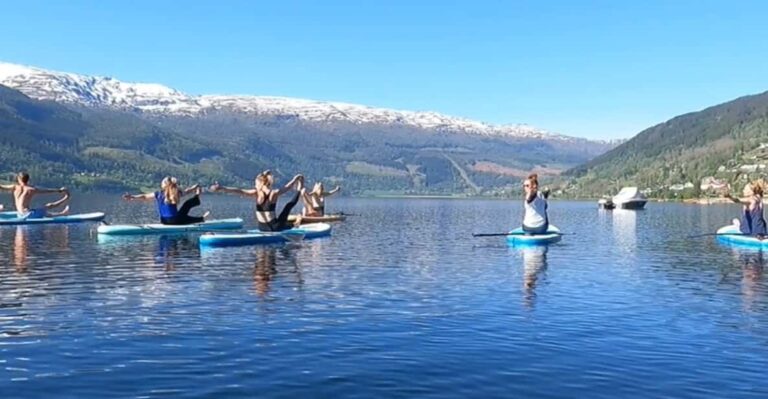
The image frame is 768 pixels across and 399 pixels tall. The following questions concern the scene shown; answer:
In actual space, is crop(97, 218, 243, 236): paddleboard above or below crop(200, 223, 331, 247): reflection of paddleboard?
above

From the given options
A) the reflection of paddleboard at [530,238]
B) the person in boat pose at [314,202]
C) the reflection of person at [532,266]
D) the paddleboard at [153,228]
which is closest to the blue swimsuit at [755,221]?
the reflection of paddleboard at [530,238]

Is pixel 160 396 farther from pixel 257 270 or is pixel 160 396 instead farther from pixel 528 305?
pixel 257 270

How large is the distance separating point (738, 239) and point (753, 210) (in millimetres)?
2548

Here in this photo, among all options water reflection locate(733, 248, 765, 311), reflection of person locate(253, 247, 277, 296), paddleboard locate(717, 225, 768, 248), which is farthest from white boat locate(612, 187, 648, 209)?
Answer: reflection of person locate(253, 247, 277, 296)

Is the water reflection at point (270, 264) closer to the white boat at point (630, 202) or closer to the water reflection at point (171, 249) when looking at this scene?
the water reflection at point (171, 249)

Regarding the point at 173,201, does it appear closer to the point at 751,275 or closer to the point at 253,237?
the point at 253,237

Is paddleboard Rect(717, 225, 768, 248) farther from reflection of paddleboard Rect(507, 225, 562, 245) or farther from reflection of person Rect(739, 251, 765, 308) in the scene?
reflection of paddleboard Rect(507, 225, 562, 245)

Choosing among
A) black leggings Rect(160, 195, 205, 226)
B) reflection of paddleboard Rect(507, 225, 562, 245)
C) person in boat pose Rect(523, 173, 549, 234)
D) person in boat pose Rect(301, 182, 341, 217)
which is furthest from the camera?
person in boat pose Rect(301, 182, 341, 217)

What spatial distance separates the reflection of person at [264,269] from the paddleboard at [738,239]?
2784cm

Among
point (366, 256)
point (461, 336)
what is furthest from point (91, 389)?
point (366, 256)

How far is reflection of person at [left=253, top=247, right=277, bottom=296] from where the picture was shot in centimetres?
2625

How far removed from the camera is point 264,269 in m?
31.6

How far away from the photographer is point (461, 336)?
733 inches

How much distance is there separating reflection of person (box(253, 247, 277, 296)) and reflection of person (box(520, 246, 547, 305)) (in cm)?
900
